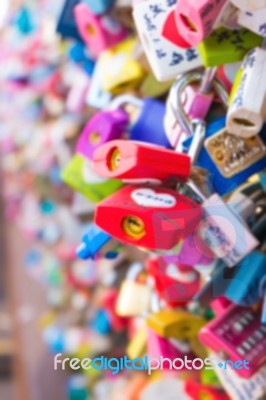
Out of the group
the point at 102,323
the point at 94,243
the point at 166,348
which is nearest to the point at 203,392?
the point at 166,348

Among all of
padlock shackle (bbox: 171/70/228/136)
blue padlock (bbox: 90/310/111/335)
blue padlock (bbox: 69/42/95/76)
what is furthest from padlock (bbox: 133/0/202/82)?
blue padlock (bbox: 90/310/111/335)

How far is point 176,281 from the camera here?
1.57 ft

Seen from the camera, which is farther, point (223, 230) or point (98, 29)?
point (98, 29)

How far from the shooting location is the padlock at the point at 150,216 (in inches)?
13.8

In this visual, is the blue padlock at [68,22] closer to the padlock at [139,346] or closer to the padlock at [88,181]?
the padlock at [88,181]

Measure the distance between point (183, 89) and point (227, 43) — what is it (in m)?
0.05

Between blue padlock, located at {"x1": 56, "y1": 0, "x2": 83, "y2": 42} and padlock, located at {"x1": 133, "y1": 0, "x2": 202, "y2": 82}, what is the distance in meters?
0.16

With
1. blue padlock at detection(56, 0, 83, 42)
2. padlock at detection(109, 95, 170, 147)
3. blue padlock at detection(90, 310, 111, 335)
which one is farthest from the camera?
blue padlock at detection(90, 310, 111, 335)

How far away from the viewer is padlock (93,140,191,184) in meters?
0.35

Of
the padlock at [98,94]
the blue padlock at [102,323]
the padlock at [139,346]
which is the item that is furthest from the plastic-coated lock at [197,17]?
the blue padlock at [102,323]

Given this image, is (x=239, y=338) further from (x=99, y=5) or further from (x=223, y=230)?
(x=99, y=5)

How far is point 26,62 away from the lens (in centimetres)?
98

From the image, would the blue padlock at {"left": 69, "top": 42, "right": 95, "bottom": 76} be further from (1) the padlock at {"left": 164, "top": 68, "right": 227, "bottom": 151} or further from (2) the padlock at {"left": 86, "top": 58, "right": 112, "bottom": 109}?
(1) the padlock at {"left": 164, "top": 68, "right": 227, "bottom": 151}

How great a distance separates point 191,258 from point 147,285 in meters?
0.20
